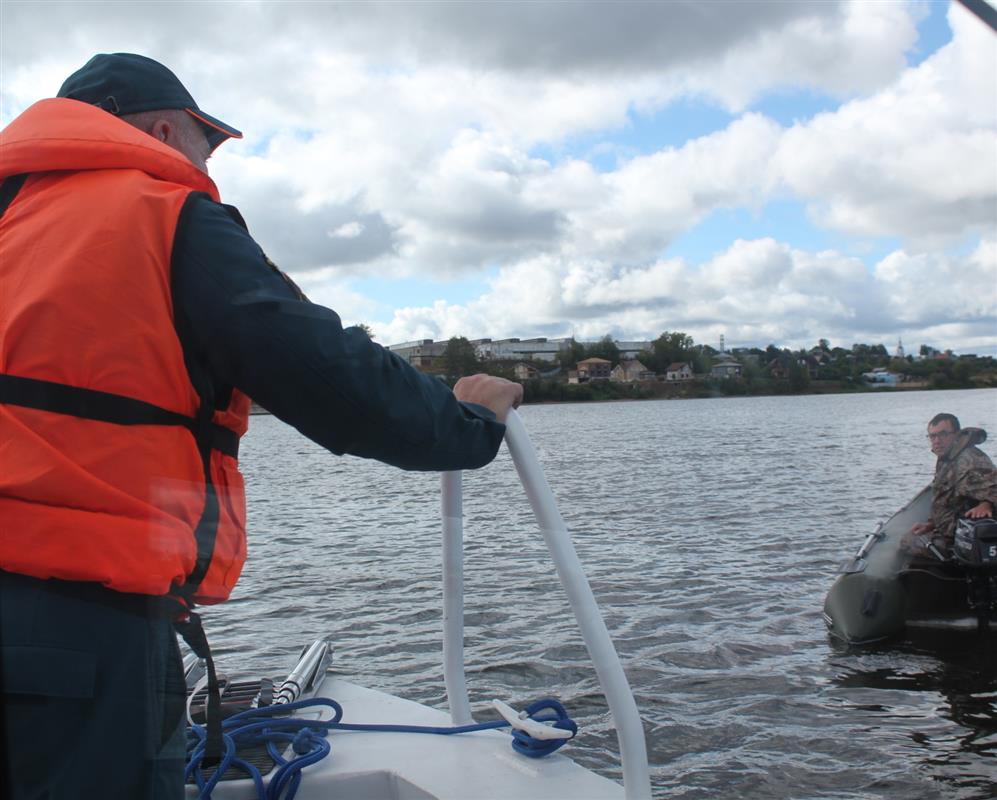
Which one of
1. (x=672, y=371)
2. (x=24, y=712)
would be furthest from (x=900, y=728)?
(x=24, y=712)

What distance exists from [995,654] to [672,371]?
4.83 metres

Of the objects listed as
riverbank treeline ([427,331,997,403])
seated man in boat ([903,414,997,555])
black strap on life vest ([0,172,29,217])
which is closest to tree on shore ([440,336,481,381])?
riverbank treeline ([427,331,997,403])

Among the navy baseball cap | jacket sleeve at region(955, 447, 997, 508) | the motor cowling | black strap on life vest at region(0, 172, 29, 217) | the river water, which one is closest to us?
black strap on life vest at region(0, 172, 29, 217)

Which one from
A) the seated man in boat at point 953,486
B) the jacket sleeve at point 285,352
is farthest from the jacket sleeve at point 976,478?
the jacket sleeve at point 285,352

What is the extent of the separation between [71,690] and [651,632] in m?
7.67

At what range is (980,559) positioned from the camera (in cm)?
750

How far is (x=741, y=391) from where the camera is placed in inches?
485

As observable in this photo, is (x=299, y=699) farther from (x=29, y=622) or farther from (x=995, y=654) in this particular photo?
(x=995, y=654)

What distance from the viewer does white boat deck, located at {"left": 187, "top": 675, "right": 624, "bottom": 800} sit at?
2.15 metres

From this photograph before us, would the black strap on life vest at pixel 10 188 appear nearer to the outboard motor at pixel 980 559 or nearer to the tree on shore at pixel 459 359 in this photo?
the tree on shore at pixel 459 359

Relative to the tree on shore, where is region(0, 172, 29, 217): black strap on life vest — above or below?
above

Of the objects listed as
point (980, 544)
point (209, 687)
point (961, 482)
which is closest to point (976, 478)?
point (961, 482)

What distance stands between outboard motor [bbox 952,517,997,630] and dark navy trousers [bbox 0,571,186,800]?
7634 mm

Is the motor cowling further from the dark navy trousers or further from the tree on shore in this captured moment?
the dark navy trousers
